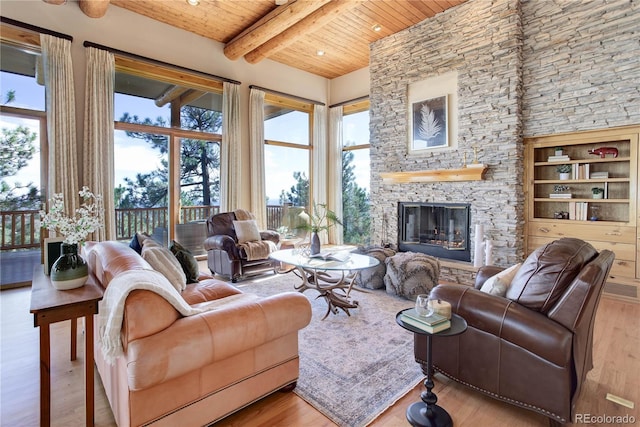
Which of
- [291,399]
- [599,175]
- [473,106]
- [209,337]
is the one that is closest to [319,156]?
[473,106]

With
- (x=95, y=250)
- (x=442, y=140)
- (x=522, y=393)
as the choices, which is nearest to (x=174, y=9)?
(x=95, y=250)

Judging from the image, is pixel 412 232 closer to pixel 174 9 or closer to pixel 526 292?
pixel 526 292

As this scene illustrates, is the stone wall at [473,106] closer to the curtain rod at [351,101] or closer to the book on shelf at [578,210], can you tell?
the book on shelf at [578,210]

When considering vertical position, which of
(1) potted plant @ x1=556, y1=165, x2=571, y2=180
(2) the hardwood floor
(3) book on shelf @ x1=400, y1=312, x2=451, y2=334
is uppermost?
(1) potted plant @ x1=556, y1=165, x2=571, y2=180

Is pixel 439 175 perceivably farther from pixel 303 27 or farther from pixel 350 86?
pixel 350 86

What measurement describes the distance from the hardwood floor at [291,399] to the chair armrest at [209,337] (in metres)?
0.44

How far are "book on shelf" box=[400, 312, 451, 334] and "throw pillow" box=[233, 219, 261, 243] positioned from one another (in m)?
3.51

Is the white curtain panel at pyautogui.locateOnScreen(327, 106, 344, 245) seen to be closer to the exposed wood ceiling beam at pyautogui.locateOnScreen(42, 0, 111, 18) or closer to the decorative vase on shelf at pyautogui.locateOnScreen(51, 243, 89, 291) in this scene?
Result: the exposed wood ceiling beam at pyautogui.locateOnScreen(42, 0, 111, 18)

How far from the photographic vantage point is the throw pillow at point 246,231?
4864 mm

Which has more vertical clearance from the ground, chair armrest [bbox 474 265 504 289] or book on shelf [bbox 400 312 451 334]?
chair armrest [bbox 474 265 504 289]

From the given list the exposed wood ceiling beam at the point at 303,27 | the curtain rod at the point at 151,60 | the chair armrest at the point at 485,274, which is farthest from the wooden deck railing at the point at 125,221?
the chair armrest at the point at 485,274

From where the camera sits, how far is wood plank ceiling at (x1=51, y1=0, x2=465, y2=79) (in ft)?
14.8

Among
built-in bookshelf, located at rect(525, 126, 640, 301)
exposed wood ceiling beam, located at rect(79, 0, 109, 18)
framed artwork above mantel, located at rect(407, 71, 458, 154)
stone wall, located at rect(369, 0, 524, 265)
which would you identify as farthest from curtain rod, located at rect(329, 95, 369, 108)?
exposed wood ceiling beam, located at rect(79, 0, 109, 18)

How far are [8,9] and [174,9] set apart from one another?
1898 mm
